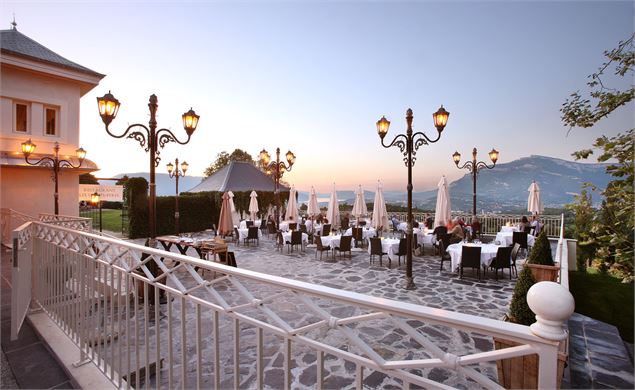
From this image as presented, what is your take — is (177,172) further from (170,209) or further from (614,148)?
(614,148)

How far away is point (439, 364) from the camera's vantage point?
121cm

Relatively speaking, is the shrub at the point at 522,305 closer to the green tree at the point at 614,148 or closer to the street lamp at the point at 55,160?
the green tree at the point at 614,148

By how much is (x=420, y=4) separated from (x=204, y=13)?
7.44m

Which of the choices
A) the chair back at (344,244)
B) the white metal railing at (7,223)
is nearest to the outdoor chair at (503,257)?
the chair back at (344,244)

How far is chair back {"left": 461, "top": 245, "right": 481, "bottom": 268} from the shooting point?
8.06 meters

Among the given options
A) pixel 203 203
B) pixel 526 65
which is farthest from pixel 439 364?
pixel 203 203

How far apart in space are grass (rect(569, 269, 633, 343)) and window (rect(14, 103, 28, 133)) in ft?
75.3

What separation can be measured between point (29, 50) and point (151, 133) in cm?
1461

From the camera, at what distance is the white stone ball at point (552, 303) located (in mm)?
979

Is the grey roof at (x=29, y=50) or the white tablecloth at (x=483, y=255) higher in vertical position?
the grey roof at (x=29, y=50)

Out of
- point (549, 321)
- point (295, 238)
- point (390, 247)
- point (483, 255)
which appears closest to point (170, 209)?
point (295, 238)

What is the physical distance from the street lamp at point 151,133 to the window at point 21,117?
12801 millimetres

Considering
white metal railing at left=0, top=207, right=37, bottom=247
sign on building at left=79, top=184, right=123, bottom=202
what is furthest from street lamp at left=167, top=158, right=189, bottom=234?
white metal railing at left=0, top=207, right=37, bottom=247

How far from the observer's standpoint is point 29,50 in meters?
14.0
